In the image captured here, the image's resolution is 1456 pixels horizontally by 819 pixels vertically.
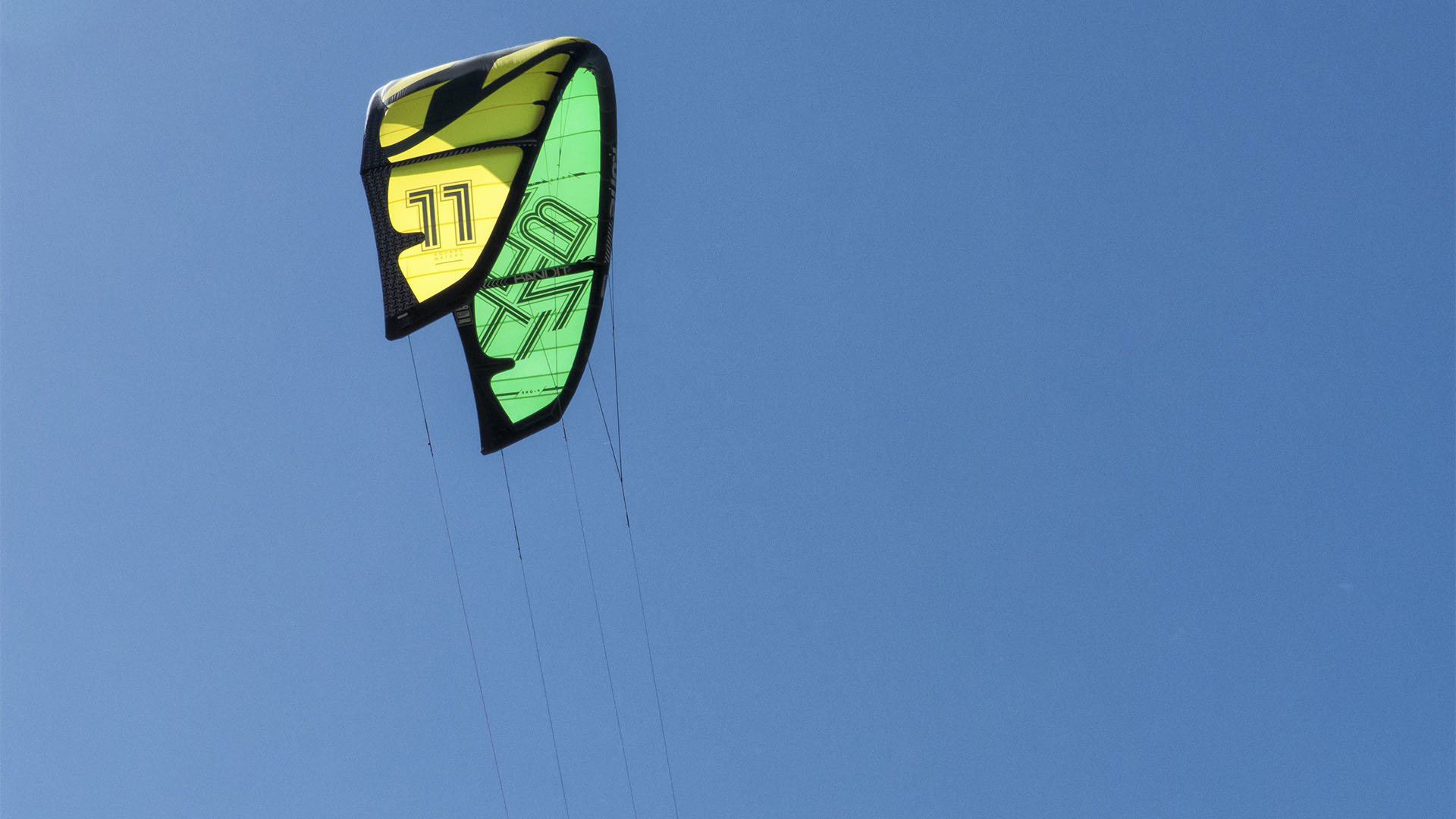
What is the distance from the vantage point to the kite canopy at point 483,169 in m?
12.1

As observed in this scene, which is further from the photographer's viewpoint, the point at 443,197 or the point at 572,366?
the point at 572,366

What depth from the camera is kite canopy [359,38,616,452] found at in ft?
39.5

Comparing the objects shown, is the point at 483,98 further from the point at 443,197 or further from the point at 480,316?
the point at 480,316

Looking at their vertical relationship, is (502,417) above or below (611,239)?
below

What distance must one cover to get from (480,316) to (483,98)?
6.92 ft

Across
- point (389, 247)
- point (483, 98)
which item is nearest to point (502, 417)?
point (389, 247)

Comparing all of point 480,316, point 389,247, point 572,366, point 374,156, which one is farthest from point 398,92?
point 572,366

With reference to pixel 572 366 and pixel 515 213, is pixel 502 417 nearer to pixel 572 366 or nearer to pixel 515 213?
pixel 572 366

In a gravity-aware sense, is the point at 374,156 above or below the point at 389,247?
above

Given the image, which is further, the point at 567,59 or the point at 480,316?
the point at 480,316

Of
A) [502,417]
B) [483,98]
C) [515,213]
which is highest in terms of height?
[483,98]

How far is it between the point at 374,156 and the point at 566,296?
216cm

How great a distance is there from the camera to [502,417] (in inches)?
525

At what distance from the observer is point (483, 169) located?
12.2 m
